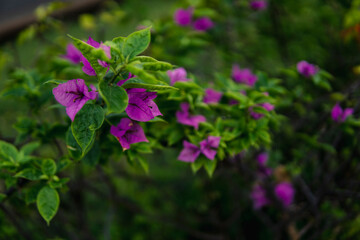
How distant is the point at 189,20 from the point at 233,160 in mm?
1025

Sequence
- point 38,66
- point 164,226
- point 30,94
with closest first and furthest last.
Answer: point 30,94 → point 38,66 → point 164,226

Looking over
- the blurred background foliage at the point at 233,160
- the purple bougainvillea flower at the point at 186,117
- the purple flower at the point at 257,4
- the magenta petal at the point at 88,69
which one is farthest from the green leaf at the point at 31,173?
the purple flower at the point at 257,4

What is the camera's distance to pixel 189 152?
1.23 meters

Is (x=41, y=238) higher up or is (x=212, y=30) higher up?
(x=212, y=30)

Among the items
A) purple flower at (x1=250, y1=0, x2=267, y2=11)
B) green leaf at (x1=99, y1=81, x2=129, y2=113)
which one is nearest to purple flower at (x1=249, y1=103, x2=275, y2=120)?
green leaf at (x1=99, y1=81, x2=129, y2=113)

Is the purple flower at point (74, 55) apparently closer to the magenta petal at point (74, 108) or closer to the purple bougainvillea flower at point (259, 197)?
the magenta petal at point (74, 108)

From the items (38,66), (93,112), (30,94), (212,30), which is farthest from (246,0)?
(93,112)

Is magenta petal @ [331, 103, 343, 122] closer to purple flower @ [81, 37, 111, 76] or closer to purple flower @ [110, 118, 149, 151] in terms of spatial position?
purple flower @ [110, 118, 149, 151]

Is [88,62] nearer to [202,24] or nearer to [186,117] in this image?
[186,117]

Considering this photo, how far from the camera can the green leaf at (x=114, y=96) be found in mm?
818

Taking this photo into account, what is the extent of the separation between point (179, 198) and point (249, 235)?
2.28 feet

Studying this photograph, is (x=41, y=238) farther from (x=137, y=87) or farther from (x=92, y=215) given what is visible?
(x=137, y=87)

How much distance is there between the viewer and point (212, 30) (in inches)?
100

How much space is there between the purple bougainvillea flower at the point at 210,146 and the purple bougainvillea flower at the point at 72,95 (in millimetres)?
476
